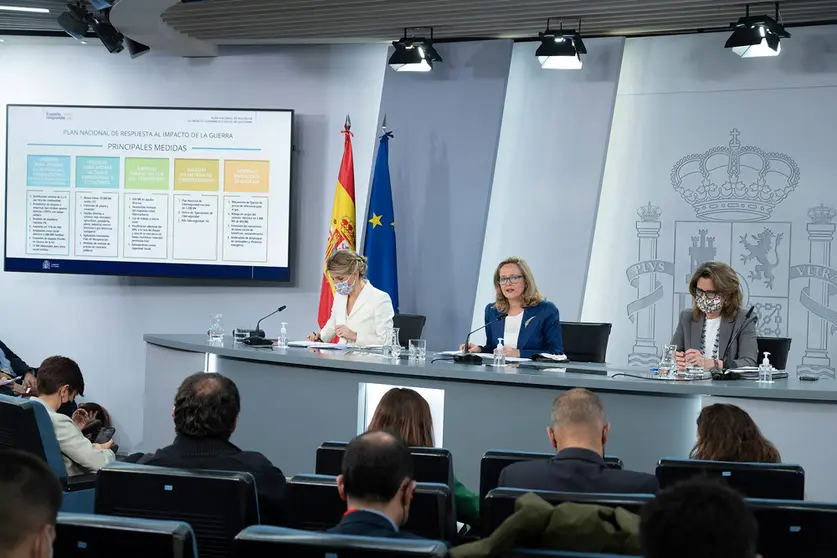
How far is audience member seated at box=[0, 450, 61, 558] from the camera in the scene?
5.32 feet

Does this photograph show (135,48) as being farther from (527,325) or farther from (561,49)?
(527,325)

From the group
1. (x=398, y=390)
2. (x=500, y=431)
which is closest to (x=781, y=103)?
(x=500, y=431)

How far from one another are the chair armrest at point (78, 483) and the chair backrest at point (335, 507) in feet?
4.27

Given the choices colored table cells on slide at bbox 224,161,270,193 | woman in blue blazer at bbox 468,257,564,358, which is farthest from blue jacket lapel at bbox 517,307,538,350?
colored table cells on slide at bbox 224,161,270,193

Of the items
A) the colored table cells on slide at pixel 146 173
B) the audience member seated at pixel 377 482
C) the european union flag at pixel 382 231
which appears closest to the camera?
the audience member seated at pixel 377 482

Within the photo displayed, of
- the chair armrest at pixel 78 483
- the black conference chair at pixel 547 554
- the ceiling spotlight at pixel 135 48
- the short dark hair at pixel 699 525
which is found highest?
the ceiling spotlight at pixel 135 48

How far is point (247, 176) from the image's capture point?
752 centimetres

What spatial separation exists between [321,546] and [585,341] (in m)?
4.01

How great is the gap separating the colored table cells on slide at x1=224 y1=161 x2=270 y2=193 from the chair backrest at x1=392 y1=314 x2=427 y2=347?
189cm

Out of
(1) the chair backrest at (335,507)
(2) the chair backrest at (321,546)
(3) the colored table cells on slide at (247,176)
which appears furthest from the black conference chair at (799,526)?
(3) the colored table cells on slide at (247,176)

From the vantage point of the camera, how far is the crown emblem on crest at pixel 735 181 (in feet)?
22.1

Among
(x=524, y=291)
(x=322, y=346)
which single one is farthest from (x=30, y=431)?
(x=524, y=291)

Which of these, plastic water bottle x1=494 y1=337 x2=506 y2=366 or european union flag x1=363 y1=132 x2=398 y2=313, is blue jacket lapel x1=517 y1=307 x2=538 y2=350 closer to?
plastic water bottle x1=494 y1=337 x2=506 y2=366

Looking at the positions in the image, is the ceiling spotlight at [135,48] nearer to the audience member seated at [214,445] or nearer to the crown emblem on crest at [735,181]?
the crown emblem on crest at [735,181]
